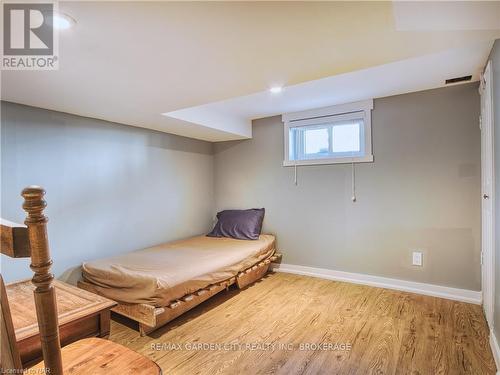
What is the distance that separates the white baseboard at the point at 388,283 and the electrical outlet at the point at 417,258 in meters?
0.21

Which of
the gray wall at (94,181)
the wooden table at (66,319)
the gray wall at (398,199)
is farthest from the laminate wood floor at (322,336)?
the gray wall at (94,181)

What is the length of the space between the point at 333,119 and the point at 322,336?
238 centimetres

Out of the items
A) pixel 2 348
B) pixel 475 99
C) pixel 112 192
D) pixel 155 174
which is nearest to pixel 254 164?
pixel 155 174

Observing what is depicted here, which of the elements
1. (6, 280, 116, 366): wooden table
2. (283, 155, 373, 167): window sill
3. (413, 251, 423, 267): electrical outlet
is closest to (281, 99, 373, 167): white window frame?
(283, 155, 373, 167): window sill

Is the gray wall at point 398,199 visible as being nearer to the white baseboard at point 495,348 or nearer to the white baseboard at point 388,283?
the white baseboard at point 388,283

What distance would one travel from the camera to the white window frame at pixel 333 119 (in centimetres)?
310

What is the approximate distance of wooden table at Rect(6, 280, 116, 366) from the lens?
1157 mm

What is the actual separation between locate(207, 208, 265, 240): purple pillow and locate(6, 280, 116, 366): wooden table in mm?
2200

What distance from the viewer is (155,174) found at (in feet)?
11.1

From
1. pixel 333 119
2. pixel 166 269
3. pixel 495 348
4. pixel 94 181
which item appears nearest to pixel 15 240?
pixel 166 269

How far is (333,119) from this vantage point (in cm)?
333

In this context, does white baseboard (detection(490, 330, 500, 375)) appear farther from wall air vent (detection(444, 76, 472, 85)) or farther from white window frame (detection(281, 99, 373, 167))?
wall air vent (detection(444, 76, 472, 85))

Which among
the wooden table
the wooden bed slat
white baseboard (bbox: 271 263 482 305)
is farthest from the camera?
white baseboard (bbox: 271 263 482 305)

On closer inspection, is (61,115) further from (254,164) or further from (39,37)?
(254,164)
